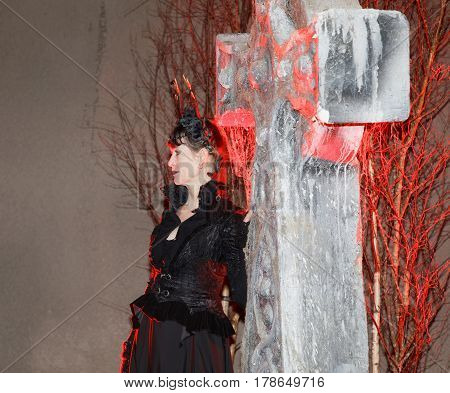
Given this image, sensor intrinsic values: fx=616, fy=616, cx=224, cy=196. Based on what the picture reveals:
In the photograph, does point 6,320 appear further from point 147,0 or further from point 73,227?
point 147,0

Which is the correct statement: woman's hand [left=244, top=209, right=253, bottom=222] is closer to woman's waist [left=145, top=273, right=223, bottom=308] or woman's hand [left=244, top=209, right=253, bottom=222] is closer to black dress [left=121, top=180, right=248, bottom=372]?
→ black dress [left=121, top=180, right=248, bottom=372]

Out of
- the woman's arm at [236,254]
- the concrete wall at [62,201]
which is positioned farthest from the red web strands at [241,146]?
the concrete wall at [62,201]

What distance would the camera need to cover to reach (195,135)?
6.72 ft

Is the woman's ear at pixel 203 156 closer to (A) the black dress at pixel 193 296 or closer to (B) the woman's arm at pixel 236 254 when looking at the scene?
(A) the black dress at pixel 193 296

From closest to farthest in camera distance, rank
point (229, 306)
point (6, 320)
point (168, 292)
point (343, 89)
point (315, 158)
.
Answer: point (343, 89) → point (315, 158) → point (168, 292) → point (229, 306) → point (6, 320)

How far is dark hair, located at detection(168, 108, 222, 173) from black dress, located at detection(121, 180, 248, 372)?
117mm

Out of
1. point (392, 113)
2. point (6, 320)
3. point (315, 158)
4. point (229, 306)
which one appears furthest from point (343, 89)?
point (6, 320)

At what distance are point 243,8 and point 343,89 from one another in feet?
7.24

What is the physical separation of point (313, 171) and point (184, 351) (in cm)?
71

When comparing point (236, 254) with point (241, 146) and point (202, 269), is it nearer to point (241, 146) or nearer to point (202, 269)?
point (202, 269)

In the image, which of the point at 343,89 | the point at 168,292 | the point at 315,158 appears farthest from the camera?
the point at 168,292

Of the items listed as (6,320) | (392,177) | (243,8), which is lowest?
(6,320)

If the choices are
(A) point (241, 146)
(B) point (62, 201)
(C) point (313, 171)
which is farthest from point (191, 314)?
(B) point (62, 201)

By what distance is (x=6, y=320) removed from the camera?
3.76 meters
